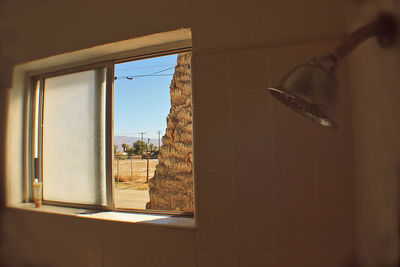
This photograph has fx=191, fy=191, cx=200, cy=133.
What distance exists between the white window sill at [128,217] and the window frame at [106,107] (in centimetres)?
4

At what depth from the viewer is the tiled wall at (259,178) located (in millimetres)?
777

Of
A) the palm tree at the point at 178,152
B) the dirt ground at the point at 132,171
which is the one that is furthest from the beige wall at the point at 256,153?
the dirt ground at the point at 132,171

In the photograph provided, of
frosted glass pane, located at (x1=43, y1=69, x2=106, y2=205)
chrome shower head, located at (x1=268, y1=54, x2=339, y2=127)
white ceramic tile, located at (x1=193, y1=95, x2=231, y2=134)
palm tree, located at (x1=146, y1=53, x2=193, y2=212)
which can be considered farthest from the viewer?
palm tree, located at (x1=146, y1=53, x2=193, y2=212)

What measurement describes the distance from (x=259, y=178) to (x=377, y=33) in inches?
23.6

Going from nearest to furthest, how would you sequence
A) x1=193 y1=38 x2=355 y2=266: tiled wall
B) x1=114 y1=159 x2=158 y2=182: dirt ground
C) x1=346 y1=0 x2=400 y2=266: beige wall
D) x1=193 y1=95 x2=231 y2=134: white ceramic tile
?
x1=346 y1=0 x2=400 y2=266: beige wall < x1=193 y1=38 x2=355 y2=266: tiled wall < x1=193 y1=95 x2=231 y2=134: white ceramic tile < x1=114 y1=159 x2=158 y2=182: dirt ground

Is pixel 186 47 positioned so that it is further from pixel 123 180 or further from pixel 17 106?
pixel 123 180

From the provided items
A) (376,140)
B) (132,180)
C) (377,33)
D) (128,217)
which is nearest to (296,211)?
(376,140)

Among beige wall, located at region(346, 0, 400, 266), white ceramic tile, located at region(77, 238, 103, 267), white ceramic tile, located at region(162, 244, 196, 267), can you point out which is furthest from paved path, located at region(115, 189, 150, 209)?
beige wall, located at region(346, 0, 400, 266)

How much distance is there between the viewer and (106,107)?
1.26 metres

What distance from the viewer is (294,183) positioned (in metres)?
0.80

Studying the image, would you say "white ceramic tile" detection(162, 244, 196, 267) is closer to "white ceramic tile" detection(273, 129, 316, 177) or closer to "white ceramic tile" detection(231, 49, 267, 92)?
"white ceramic tile" detection(273, 129, 316, 177)

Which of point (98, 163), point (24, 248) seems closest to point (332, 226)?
point (98, 163)

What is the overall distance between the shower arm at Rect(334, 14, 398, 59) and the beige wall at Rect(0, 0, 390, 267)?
0.22m

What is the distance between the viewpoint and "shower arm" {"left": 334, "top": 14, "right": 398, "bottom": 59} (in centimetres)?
45
